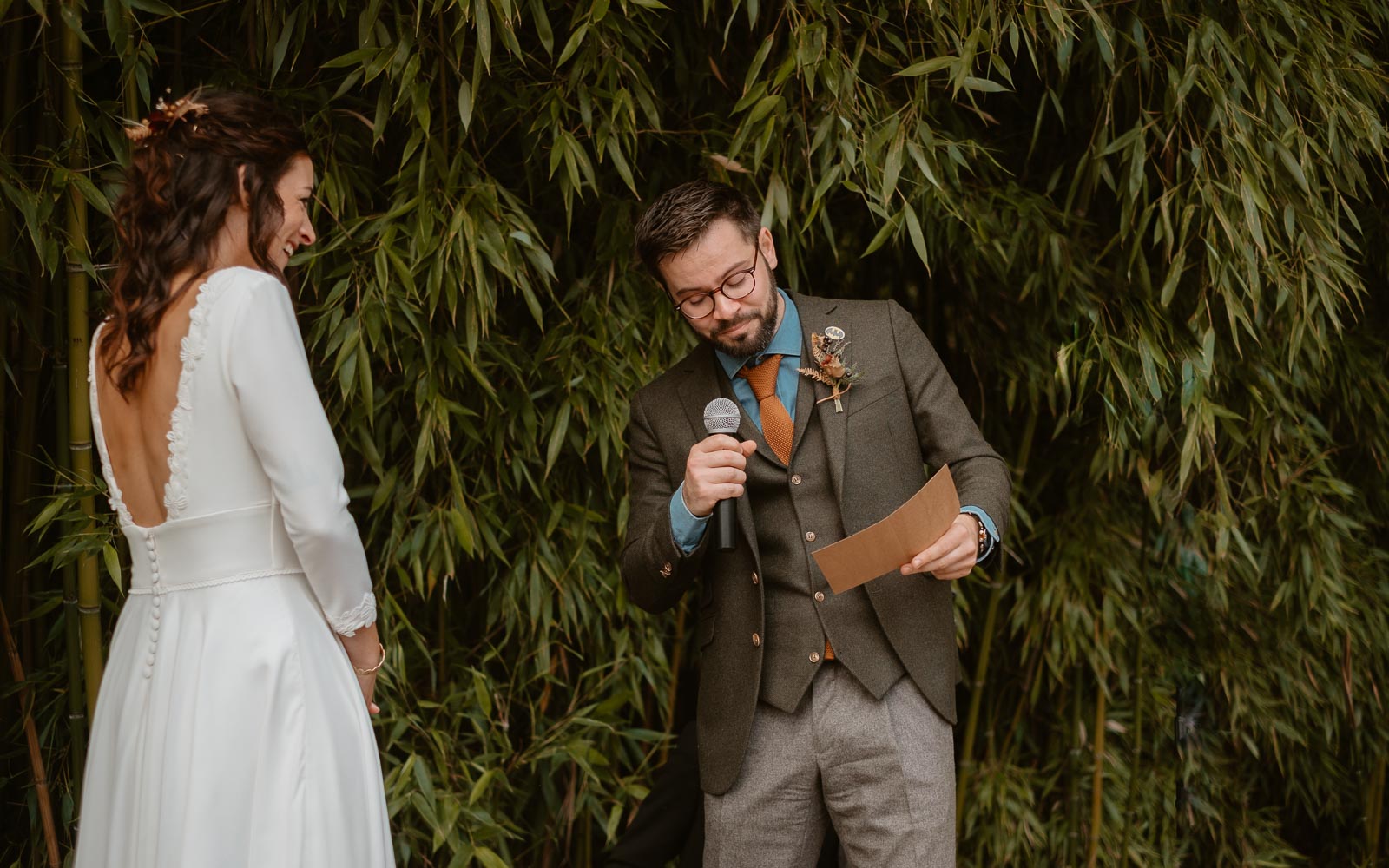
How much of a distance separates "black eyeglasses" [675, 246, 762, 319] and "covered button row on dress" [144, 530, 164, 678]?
0.89 m

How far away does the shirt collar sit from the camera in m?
2.09

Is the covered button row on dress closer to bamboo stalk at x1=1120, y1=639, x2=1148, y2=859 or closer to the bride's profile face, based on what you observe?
the bride's profile face

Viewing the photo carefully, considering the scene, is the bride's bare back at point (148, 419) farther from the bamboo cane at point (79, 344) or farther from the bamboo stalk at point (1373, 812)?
the bamboo stalk at point (1373, 812)

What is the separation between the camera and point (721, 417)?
1.89 m

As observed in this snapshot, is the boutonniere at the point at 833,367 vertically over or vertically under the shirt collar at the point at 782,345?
under

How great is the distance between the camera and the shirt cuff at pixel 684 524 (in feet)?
6.26

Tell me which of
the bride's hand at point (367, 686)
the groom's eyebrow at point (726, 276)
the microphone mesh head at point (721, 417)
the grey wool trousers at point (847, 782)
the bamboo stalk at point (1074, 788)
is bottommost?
the bamboo stalk at point (1074, 788)

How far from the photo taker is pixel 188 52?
2570 mm

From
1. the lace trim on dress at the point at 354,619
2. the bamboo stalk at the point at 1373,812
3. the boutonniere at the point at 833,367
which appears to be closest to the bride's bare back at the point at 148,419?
the lace trim on dress at the point at 354,619

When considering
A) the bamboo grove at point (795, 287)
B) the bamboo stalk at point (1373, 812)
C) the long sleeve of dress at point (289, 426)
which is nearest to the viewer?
the long sleeve of dress at point (289, 426)

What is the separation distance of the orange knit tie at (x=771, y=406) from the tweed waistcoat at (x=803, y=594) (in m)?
0.02

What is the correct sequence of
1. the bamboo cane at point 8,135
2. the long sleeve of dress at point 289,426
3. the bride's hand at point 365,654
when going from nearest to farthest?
the long sleeve of dress at point 289,426 < the bride's hand at point 365,654 < the bamboo cane at point 8,135

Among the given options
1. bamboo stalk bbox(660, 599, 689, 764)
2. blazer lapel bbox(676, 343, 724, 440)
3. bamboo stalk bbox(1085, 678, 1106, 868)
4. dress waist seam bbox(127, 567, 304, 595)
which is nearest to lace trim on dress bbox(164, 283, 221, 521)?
dress waist seam bbox(127, 567, 304, 595)

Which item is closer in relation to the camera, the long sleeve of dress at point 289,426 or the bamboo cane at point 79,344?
the long sleeve of dress at point 289,426
